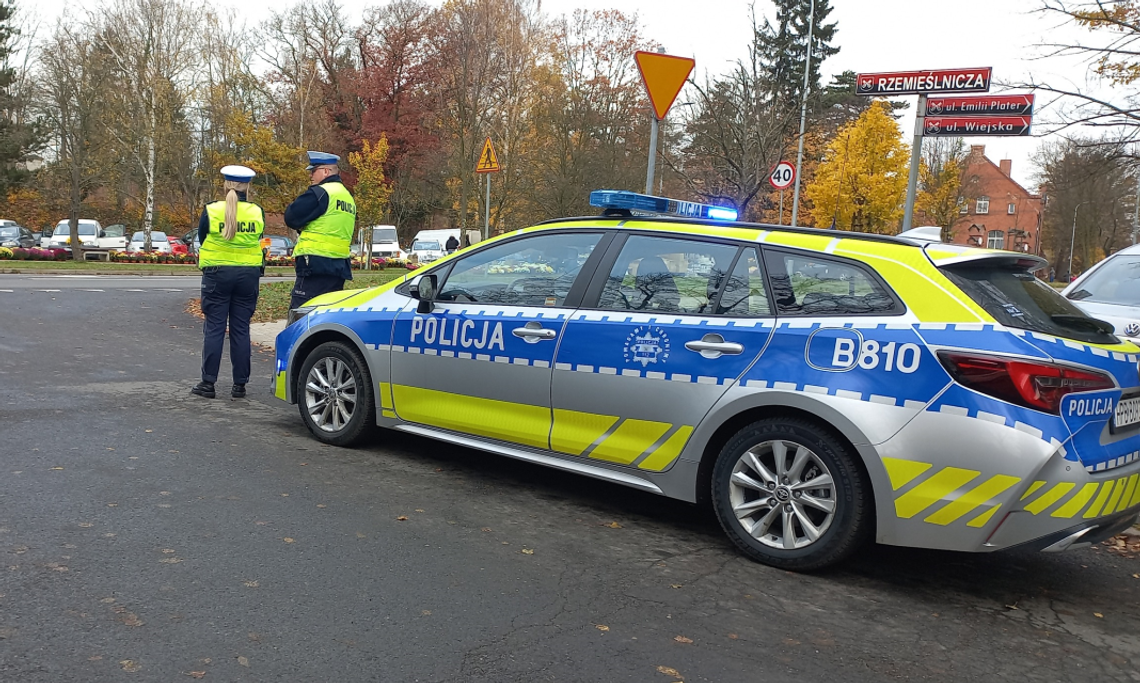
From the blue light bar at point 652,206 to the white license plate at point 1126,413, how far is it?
217 centimetres

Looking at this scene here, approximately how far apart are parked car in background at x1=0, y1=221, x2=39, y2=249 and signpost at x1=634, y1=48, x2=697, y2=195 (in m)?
35.7

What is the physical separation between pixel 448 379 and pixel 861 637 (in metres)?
2.84

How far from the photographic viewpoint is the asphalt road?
310 cm

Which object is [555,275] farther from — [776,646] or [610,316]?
[776,646]

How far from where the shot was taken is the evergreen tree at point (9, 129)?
38.8 m

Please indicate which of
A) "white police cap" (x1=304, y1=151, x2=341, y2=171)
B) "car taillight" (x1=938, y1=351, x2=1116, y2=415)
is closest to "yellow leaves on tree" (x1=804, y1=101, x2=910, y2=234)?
"white police cap" (x1=304, y1=151, x2=341, y2=171)

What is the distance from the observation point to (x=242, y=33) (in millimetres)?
43688

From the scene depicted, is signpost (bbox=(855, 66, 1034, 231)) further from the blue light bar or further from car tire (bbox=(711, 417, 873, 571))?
car tire (bbox=(711, 417, 873, 571))

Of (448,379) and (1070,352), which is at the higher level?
(1070,352)

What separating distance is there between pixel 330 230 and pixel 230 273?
0.93 m

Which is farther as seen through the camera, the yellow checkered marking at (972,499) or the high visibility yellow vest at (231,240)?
the high visibility yellow vest at (231,240)

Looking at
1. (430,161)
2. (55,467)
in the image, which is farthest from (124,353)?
(430,161)

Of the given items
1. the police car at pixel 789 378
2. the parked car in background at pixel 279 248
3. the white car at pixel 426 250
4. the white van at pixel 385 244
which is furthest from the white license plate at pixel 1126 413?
the parked car in background at pixel 279 248

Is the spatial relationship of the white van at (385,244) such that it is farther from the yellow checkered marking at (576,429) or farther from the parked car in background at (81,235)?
the yellow checkered marking at (576,429)
